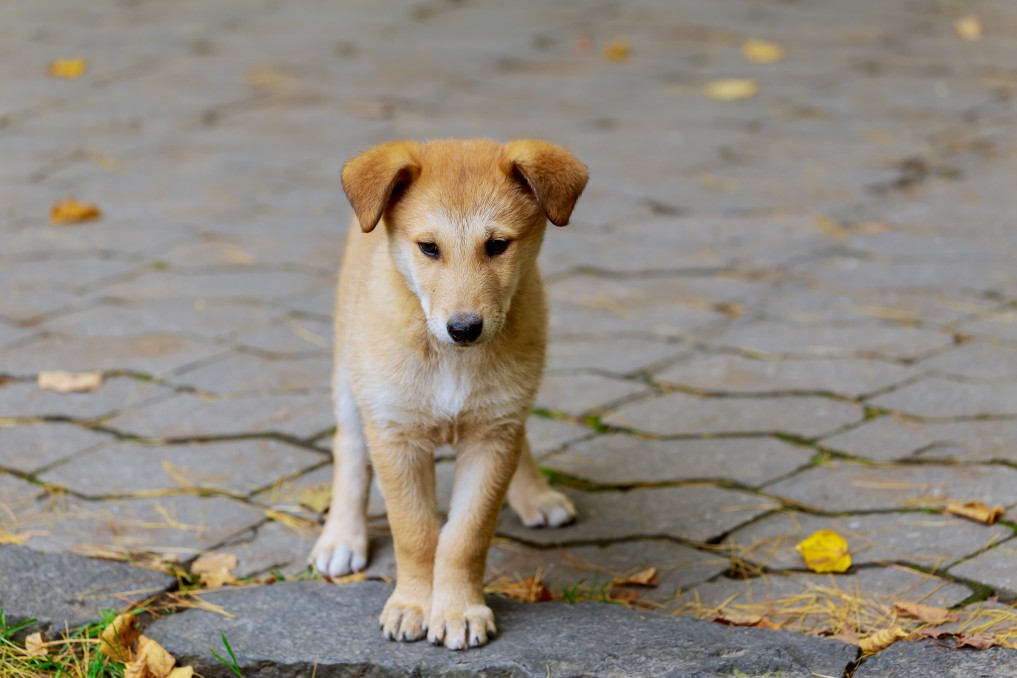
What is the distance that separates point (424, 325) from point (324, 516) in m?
0.89

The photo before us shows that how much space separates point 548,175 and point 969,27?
7.19m

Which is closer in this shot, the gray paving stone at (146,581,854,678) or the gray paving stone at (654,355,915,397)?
the gray paving stone at (146,581,854,678)

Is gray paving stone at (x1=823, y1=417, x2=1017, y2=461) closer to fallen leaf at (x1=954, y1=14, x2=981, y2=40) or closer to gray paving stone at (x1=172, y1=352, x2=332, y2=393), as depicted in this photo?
gray paving stone at (x1=172, y1=352, x2=332, y2=393)

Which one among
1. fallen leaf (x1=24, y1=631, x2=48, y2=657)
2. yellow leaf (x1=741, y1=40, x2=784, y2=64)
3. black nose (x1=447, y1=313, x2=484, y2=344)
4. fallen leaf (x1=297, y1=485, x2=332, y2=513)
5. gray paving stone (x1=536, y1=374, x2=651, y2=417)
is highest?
black nose (x1=447, y1=313, x2=484, y2=344)

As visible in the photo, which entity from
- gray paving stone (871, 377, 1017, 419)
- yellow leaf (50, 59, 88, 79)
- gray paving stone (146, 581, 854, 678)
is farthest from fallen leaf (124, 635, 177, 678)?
yellow leaf (50, 59, 88, 79)

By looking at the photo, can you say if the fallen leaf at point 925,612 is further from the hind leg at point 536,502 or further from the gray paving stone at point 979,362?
the gray paving stone at point 979,362

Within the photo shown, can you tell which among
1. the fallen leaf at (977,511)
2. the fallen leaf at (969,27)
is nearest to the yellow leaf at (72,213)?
the fallen leaf at (977,511)

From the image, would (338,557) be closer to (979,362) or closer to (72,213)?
(979,362)

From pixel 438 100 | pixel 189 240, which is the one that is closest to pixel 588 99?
pixel 438 100

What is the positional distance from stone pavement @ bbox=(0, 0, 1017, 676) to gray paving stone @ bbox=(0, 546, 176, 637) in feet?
0.04

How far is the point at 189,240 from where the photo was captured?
5.95 m

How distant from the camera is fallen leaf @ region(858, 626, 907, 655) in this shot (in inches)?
111

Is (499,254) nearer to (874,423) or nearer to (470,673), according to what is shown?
(470,673)

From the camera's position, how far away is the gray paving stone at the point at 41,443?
390 centimetres
